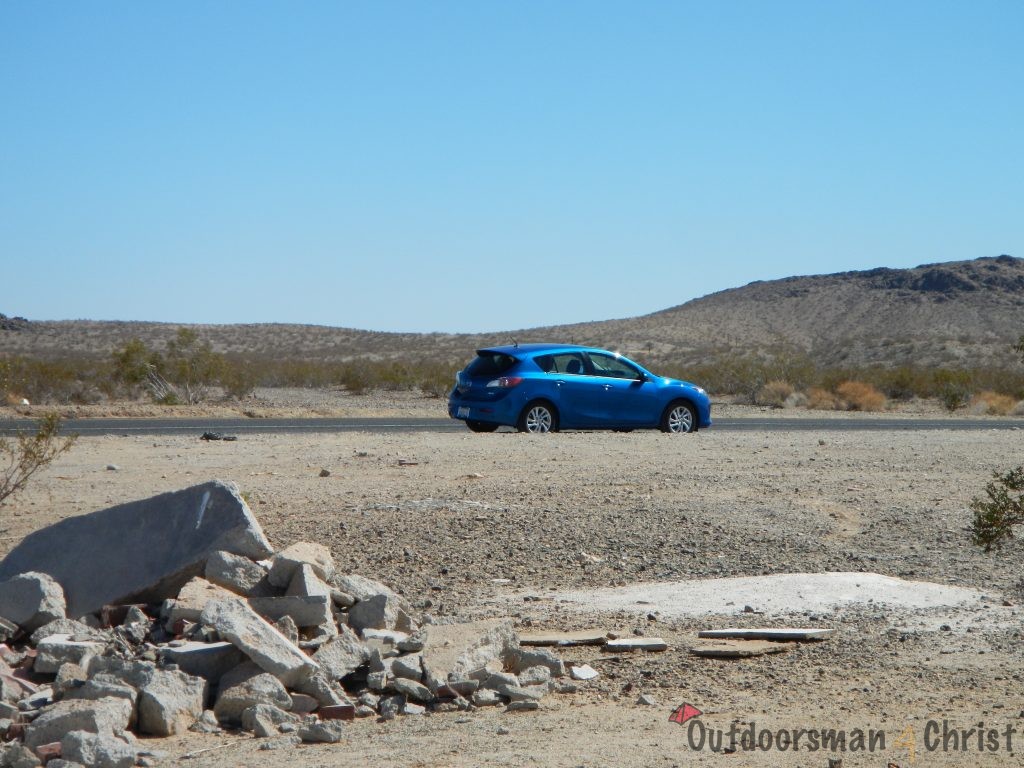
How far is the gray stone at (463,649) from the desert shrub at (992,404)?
113ft

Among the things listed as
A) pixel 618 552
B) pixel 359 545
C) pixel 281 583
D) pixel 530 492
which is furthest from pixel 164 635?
pixel 530 492

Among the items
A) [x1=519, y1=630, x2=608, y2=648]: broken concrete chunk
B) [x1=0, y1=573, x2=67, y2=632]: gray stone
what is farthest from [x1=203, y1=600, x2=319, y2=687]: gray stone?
[x1=519, y1=630, x2=608, y2=648]: broken concrete chunk

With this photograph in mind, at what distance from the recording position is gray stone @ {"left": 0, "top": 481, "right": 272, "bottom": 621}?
25.1ft

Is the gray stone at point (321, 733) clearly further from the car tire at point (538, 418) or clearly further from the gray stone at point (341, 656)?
the car tire at point (538, 418)

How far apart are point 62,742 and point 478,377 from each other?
50.1 feet

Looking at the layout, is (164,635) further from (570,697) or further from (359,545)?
(359,545)

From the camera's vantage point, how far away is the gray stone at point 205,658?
641cm

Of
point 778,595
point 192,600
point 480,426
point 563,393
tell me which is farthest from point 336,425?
point 192,600

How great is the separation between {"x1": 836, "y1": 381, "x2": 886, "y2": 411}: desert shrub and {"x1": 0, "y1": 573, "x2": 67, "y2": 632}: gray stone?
34709 millimetres

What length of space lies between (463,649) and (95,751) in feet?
6.91

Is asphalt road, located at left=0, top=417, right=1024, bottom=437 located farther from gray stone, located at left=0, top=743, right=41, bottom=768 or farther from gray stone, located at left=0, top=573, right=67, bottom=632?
gray stone, located at left=0, top=743, right=41, bottom=768

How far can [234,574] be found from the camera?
7.49 metres

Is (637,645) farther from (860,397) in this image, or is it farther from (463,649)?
(860,397)

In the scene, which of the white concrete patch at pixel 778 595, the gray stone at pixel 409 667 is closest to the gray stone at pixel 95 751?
the gray stone at pixel 409 667
